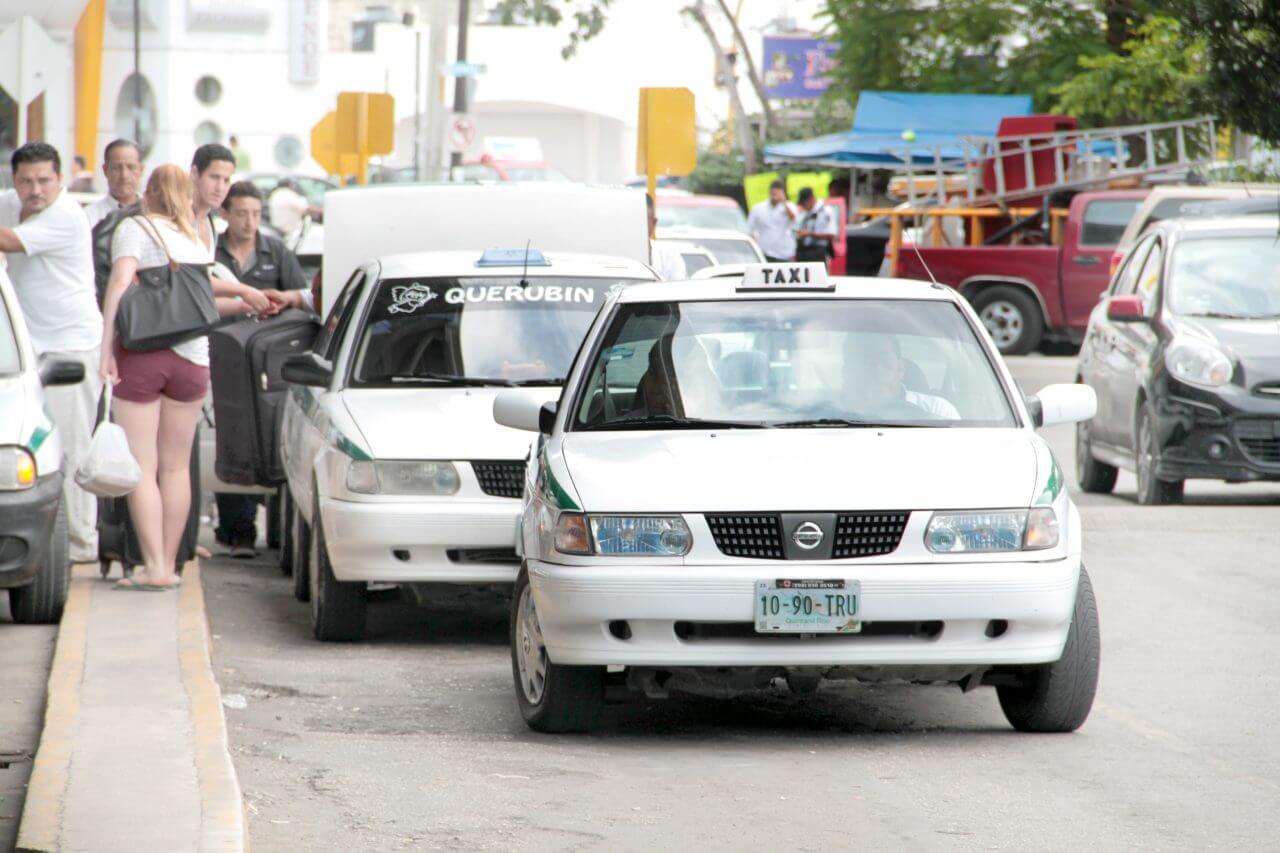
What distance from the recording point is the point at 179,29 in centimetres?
5731

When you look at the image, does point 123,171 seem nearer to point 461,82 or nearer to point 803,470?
point 803,470

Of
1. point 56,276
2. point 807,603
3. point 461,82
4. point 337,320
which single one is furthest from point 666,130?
point 461,82

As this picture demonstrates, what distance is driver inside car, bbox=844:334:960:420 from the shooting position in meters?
7.61

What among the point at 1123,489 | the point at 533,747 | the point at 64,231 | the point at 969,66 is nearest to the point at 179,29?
the point at 969,66

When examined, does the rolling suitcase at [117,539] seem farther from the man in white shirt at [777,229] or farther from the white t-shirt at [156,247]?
the man in white shirt at [777,229]

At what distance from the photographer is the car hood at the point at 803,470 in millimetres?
6875

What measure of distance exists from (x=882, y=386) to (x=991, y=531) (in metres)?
0.92

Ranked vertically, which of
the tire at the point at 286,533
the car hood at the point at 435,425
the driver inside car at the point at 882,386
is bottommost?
the tire at the point at 286,533

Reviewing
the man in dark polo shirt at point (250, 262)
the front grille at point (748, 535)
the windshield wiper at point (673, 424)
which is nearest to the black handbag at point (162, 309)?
the man in dark polo shirt at point (250, 262)

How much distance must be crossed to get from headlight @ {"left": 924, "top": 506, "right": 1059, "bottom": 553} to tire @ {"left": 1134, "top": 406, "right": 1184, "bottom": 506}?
6.96 meters

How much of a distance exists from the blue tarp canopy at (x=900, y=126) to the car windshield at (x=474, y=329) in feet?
82.9

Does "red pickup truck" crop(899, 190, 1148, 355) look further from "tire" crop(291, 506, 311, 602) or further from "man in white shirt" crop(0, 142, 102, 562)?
"man in white shirt" crop(0, 142, 102, 562)

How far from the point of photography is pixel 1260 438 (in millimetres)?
13352

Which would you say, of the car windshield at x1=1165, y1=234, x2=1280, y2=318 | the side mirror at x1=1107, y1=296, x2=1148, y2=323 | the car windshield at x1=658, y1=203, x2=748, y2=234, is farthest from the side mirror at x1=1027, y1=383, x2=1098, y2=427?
the car windshield at x1=658, y1=203, x2=748, y2=234
